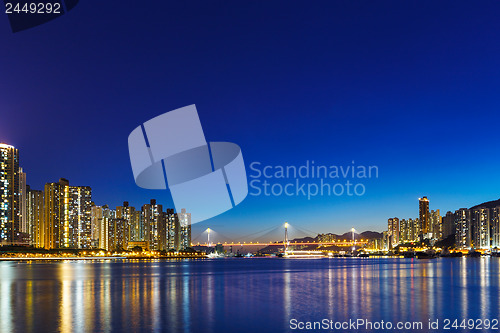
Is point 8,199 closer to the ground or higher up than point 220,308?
higher up

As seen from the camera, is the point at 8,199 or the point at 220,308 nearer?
the point at 220,308

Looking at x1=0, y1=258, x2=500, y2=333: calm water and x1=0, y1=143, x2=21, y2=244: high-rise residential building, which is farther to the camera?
x1=0, y1=143, x2=21, y2=244: high-rise residential building

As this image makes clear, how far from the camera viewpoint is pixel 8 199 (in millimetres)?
194625

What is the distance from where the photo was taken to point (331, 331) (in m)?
22.1

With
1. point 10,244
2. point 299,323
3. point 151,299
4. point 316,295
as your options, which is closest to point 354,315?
point 299,323

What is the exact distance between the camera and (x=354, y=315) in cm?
2755

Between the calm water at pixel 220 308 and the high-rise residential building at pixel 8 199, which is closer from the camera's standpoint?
the calm water at pixel 220 308

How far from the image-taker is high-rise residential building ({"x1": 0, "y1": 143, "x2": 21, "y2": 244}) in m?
194

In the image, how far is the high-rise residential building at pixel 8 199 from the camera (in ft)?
636

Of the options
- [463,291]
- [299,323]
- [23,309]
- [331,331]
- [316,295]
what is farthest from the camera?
[463,291]

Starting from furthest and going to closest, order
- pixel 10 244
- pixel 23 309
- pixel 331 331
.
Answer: pixel 10 244 < pixel 23 309 < pixel 331 331

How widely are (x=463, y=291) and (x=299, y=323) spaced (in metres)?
24.4

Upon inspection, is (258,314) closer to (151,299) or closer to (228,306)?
(228,306)

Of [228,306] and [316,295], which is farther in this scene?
[316,295]
